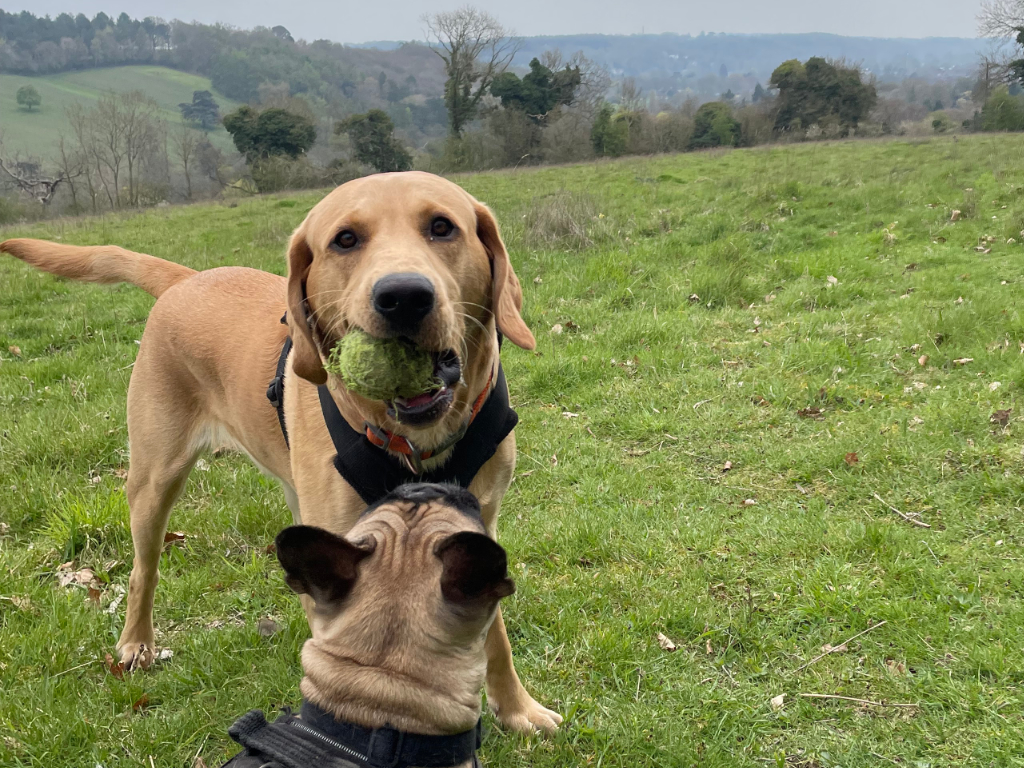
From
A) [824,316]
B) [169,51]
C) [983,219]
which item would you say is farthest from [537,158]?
[169,51]

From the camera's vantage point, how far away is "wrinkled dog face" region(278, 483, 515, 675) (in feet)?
5.79

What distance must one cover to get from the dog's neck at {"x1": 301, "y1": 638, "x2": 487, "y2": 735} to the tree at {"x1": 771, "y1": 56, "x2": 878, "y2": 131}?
→ 4673 centimetres

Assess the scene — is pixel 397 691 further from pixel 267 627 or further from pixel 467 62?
pixel 467 62

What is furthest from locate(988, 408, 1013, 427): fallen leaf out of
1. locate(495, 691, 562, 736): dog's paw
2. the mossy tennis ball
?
the mossy tennis ball

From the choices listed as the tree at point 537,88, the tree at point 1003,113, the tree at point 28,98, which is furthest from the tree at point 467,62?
the tree at point 28,98

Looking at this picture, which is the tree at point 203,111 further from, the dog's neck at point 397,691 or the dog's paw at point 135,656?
the dog's neck at point 397,691

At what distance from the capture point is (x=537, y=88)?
156ft

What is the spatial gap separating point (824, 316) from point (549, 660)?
5.65 metres

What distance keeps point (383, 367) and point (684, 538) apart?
270 centimetres

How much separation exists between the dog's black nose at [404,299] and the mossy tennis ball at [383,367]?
74 millimetres

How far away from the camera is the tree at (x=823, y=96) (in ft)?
140

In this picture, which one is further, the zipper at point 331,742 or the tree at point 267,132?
the tree at point 267,132

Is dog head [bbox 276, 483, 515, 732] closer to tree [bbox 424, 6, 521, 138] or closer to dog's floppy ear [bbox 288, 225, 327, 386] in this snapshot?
dog's floppy ear [bbox 288, 225, 327, 386]

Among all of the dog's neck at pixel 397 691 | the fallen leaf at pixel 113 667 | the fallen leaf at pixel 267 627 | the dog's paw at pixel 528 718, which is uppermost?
the dog's neck at pixel 397 691
